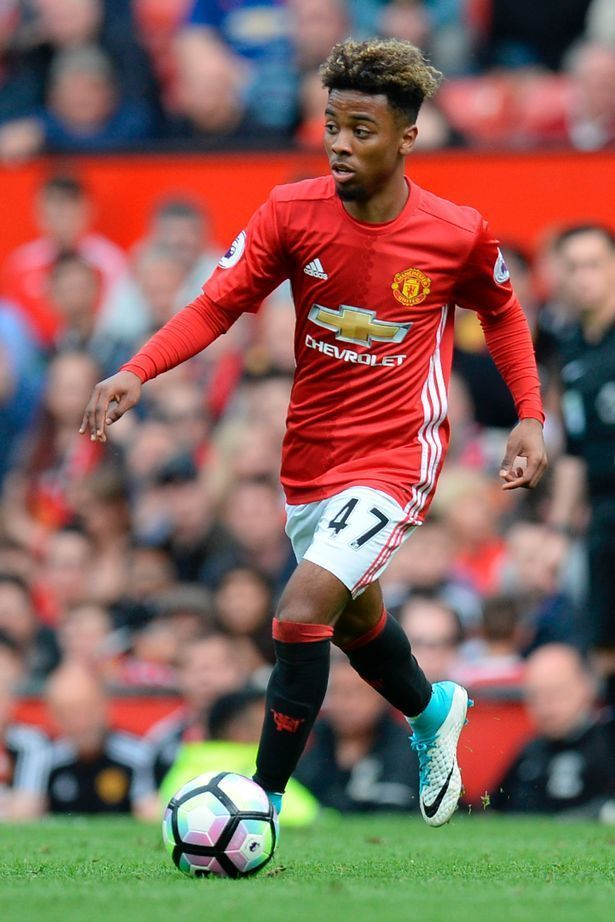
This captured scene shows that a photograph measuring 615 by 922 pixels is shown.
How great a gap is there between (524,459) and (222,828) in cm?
151

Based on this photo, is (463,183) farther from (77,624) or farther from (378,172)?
(378,172)

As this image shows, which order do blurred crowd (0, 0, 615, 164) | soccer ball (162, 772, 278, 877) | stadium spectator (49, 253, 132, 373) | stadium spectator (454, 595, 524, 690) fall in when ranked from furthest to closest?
blurred crowd (0, 0, 615, 164) → stadium spectator (49, 253, 132, 373) → stadium spectator (454, 595, 524, 690) → soccer ball (162, 772, 278, 877)

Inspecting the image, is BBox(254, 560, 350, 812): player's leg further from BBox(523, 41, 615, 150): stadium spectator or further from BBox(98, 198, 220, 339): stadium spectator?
BBox(523, 41, 615, 150): stadium spectator

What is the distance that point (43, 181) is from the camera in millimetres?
11516

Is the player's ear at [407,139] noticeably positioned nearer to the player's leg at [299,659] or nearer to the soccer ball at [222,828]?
the player's leg at [299,659]

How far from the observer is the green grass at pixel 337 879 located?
4410mm

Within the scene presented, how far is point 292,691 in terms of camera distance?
5.21m

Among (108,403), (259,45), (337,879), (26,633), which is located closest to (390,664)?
(337,879)

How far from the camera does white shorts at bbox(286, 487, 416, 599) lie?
5.23 metres

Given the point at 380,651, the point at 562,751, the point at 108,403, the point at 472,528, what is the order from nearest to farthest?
the point at 108,403 < the point at 380,651 < the point at 562,751 < the point at 472,528

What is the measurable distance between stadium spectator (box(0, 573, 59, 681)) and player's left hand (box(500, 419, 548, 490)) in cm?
498

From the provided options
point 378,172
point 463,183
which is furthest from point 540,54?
point 378,172

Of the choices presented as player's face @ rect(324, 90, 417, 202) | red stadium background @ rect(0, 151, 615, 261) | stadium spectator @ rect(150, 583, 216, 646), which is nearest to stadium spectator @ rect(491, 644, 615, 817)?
stadium spectator @ rect(150, 583, 216, 646)

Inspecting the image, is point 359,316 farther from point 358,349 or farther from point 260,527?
point 260,527
